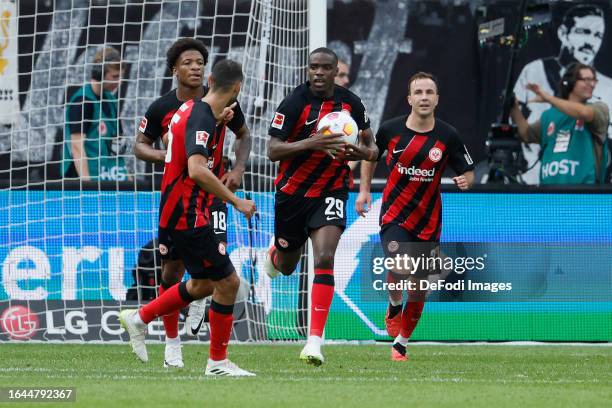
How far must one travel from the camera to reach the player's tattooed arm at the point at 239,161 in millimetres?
9164

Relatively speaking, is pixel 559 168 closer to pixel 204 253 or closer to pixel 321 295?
pixel 321 295

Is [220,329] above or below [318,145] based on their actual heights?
below

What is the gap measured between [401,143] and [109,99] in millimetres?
3391

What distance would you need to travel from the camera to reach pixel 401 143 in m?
10.5

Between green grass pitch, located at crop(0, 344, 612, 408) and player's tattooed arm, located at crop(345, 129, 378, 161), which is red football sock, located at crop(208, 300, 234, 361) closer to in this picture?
green grass pitch, located at crop(0, 344, 612, 408)

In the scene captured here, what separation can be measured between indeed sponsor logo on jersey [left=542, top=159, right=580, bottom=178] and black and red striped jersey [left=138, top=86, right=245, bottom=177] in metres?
4.70

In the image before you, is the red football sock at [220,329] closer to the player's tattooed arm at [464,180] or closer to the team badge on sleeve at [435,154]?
the player's tattooed arm at [464,180]

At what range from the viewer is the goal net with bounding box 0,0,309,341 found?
11922 millimetres

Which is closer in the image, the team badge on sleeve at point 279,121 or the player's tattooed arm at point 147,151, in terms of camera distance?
the player's tattooed arm at point 147,151

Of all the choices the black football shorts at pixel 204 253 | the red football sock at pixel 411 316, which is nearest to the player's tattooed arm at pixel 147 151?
the black football shorts at pixel 204 253

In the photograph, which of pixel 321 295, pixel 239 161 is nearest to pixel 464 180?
pixel 321 295

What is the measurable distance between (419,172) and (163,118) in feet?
7.09

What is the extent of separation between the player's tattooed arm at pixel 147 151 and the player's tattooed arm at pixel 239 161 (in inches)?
19.2

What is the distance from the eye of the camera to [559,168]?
13219 mm
